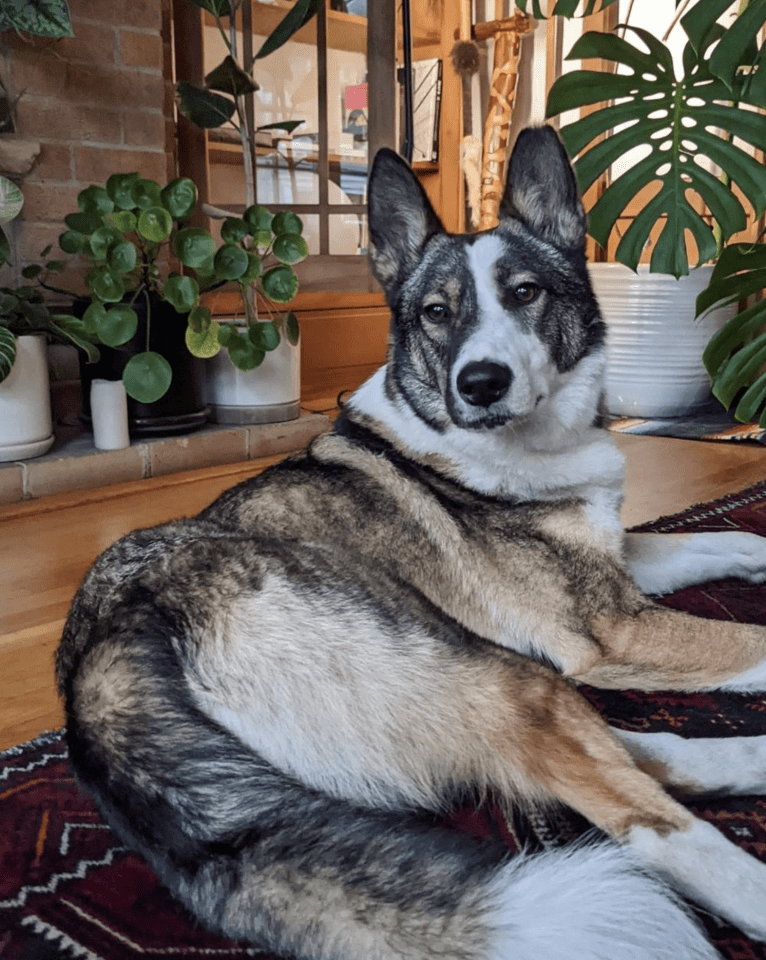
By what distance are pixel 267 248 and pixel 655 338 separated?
1.84m

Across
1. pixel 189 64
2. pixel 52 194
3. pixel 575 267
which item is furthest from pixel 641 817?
pixel 189 64

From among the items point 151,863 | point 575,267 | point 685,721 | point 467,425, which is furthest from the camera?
point 575,267

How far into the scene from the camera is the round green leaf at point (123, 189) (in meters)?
2.86

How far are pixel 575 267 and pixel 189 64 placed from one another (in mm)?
2827

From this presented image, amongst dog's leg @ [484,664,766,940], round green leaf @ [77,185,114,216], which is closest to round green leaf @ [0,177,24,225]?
round green leaf @ [77,185,114,216]

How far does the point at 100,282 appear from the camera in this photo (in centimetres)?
282

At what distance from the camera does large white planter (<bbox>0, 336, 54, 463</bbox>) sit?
2.75 m

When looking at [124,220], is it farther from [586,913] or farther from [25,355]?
[586,913]

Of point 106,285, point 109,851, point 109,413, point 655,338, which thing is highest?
point 106,285

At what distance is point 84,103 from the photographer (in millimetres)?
3131

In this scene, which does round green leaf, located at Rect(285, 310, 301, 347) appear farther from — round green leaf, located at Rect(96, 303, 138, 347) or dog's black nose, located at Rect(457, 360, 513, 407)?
dog's black nose, located at Rect(457, 360, 513, 407)

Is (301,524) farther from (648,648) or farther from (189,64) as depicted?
(189,64)

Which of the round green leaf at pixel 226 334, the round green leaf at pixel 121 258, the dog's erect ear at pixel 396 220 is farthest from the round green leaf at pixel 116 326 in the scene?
the dog's erect ear at pixel 396 220

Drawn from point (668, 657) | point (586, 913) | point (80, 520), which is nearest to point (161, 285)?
point (80, 520)
